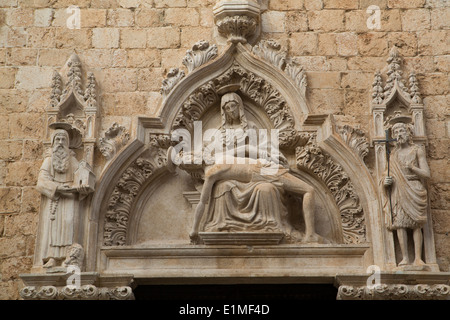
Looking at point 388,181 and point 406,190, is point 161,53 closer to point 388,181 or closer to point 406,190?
point 388,181

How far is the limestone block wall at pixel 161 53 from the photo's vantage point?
8.32 metres

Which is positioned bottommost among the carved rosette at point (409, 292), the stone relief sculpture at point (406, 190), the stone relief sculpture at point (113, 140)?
the carved rosette at point (409, 292)

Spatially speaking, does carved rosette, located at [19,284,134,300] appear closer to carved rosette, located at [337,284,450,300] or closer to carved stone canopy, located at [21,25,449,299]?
carved stone canopy, located at [21,25,449,299]

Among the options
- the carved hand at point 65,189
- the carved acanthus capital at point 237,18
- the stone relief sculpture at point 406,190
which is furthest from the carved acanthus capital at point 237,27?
the carved hand at point 65,189

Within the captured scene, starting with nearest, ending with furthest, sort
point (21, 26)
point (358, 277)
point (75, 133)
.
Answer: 1. point (358, 277)
2. point (75, 133)
3. point (21, 26)

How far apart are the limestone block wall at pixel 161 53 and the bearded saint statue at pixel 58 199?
11.4 inches

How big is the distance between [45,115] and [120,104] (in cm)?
77

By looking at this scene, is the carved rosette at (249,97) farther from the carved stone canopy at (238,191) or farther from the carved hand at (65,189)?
the carved hand at (65,189)

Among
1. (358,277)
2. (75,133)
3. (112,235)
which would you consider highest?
(75,133)

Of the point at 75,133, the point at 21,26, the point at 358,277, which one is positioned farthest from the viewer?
the point at 21,26

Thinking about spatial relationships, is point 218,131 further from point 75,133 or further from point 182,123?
point 75,133

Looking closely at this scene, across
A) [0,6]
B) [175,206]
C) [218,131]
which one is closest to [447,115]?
[218,131]

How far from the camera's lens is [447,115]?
835 centimetres

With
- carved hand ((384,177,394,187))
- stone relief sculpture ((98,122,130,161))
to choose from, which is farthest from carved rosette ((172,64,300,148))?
carved hand ((384,177,394,187))
